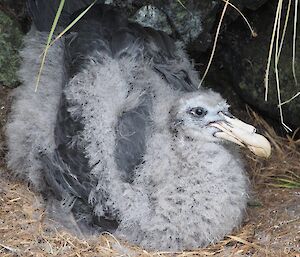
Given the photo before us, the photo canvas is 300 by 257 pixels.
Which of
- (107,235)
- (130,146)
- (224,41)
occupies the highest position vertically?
(130,146)

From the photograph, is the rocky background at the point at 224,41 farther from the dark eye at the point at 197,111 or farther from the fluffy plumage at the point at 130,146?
the dark eye at the point at 197,111

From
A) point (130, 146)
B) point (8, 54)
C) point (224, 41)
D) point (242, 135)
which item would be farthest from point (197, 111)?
point (8, 54)

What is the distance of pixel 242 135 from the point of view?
115 inches

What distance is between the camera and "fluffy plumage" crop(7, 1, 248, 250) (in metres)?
2.93

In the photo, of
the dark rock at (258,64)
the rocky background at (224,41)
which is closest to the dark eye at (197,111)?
the rocky background at (224,41)

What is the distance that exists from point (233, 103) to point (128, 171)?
3.78 feet

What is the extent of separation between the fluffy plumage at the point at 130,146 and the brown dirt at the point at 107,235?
0.07m

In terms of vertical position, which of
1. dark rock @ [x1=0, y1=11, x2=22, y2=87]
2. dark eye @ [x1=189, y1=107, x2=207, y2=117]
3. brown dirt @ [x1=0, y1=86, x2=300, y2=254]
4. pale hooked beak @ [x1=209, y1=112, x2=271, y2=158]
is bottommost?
brown dirt @ [x1=0, y1=86, x2=300, y2=254]

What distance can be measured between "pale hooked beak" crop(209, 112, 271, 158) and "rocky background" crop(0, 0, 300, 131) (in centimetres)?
50

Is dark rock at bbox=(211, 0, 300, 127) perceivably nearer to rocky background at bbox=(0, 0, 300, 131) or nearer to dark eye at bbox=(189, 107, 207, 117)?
rocky background at bbox=(0, 0, 300, 131)

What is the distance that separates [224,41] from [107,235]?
1.28m

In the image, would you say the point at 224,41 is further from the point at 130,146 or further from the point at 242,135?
the point at 130,146

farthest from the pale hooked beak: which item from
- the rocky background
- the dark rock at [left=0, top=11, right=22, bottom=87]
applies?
the dark rock at [left=0, top=11, right=22, bottom=87]

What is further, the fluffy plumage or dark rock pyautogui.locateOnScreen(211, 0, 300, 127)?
dark rock pyautogui.locateOnScreen(211, 0, 300, 127)
